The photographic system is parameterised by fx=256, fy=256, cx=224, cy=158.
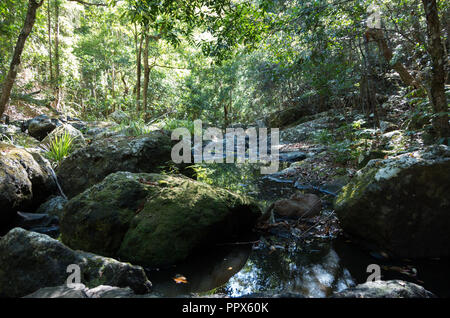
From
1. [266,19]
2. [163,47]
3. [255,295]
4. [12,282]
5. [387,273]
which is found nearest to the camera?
[255,295]

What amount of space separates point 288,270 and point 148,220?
62.6 inches

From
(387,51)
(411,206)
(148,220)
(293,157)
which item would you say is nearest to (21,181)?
(148,220)

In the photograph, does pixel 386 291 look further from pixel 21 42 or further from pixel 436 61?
pixel 21 42

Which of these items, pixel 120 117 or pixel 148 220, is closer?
pixel 148 220

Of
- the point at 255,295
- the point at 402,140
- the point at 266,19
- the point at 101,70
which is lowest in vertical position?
the point at 255,295

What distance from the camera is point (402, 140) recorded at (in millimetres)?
5027

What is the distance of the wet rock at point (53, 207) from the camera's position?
414 cm

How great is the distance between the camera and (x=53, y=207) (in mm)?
4238

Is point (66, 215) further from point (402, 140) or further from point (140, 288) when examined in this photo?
point (402, 140)

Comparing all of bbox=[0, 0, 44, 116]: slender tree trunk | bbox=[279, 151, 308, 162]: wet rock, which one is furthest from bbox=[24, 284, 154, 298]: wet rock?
bbox=[279, 151, 308, 162]: wet rock
